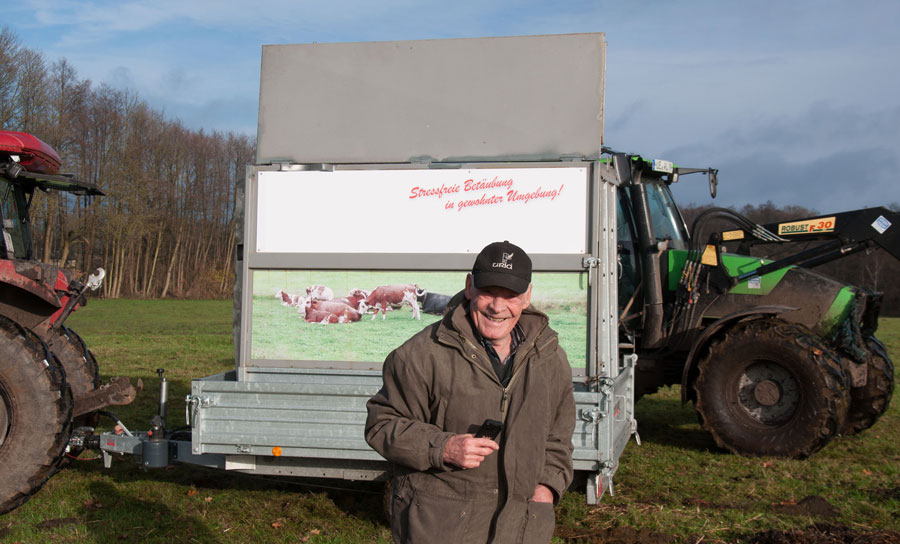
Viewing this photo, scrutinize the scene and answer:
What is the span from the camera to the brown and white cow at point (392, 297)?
17.3 feet

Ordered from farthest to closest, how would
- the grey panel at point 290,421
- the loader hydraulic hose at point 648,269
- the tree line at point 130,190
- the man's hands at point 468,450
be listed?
1. the tree line at point 130,190
2. the loader hydraulic hose at point 648,269
3. the grey panel at point 290,421
4. the man's hands at point 468,450

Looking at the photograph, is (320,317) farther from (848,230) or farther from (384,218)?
(848,230)

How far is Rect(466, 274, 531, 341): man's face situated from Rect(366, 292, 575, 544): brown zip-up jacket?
0.06 metres

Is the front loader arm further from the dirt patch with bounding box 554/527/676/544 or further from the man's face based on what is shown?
the man's face

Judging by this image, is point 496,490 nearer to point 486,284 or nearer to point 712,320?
point 486,284

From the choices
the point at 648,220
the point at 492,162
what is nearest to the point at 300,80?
the point at 492,162

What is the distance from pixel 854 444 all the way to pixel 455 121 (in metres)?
5.76

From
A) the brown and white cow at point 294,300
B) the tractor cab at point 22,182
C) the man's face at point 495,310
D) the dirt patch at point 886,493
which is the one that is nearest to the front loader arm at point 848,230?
the dirt patch at point 886,493

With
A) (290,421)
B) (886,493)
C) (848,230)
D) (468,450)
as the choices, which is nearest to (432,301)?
(290,421)

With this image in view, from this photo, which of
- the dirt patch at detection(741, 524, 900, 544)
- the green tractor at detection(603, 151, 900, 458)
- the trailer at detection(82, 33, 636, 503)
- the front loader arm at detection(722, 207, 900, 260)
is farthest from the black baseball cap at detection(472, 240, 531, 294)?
the front loader arm at detection(722, 207, 900, 260)

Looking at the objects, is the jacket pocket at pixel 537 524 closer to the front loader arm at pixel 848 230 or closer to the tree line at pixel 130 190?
the front loader arm at pixel 848 230

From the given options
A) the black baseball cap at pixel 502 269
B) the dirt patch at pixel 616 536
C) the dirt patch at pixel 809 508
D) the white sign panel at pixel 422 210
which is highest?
the white sign panel at pixel 422 210

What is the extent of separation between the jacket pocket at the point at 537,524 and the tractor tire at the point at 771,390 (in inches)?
207

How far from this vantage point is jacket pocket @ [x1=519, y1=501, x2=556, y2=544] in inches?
97.5
